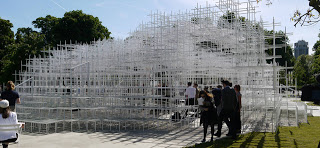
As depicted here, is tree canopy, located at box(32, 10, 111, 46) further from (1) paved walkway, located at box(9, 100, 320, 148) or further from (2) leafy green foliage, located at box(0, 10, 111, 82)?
(1) paved walkway, located at box(9, 100, 320, 148)

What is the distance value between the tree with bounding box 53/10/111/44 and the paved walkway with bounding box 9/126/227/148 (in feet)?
77.3

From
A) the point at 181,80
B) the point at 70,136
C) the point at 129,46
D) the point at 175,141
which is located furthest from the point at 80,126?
the point at 181,80

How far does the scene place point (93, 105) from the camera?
10969 mm

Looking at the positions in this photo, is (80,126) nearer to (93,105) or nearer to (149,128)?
(93,105)

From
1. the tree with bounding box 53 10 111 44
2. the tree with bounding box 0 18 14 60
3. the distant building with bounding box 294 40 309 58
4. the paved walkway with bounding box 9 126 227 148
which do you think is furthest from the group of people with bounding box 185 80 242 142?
the distant building with bounding box 294 40 309 58

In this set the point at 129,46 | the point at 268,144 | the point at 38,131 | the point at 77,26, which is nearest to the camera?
the point at 268,144

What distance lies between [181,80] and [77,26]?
1997cm

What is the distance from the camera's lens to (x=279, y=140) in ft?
26.6

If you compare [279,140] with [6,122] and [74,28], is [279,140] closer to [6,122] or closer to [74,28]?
[6,122]

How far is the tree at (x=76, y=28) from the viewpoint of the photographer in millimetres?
31516

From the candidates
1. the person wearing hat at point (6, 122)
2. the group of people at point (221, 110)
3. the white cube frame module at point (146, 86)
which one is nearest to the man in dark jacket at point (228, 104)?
the group of people at point (221, 110)

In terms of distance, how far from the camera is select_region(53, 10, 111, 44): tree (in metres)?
31.5

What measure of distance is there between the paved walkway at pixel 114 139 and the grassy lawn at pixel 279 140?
32.5 inches

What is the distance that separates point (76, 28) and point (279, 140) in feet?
89.6
